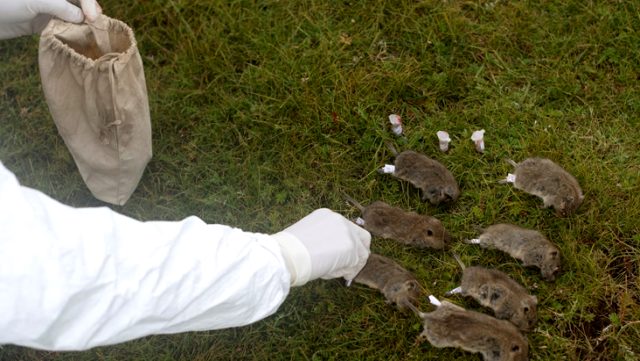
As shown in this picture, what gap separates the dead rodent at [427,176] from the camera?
14.4 ft

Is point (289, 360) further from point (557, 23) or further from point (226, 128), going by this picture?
point (557, 23)

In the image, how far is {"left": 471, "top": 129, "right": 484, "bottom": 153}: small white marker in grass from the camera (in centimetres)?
460

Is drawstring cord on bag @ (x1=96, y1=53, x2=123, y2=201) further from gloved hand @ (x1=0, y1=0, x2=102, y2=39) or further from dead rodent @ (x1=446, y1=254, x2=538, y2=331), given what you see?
dead rodent @ (x1=446, y1=254, x2=538, y2=331)

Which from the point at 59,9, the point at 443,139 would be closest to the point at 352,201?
the point at 443,139

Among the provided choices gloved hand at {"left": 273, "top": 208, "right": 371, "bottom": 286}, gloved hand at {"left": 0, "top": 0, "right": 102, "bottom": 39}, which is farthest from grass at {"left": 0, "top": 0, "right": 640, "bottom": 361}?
gloved hand at {"left": 0, "top": 0, "right": 102, "bottom": 39}

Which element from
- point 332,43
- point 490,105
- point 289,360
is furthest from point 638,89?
point 289,360

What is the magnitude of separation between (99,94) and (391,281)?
2.24m

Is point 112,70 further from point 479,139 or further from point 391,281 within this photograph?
point 479,139

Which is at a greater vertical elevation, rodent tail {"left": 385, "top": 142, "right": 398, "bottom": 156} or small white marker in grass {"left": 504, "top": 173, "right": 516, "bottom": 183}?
rodent tail {"left": 385, "top": 142, "right": 398, "bottom": 156}

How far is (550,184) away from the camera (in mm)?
4340

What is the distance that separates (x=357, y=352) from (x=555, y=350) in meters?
1.31

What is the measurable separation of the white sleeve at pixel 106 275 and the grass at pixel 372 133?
157 centimetres

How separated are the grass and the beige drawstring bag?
1.60 feet

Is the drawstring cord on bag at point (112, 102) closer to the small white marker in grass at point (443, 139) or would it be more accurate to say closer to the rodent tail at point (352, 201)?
the rodent tail at point (352, 201)
